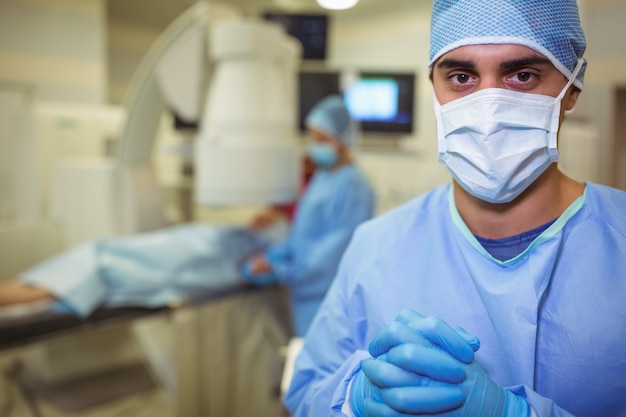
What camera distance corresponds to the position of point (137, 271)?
1.71m

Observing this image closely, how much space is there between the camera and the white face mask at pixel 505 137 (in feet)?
2.13

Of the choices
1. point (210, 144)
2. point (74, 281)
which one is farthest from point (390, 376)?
point (74, 281)

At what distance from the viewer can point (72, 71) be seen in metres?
2.75

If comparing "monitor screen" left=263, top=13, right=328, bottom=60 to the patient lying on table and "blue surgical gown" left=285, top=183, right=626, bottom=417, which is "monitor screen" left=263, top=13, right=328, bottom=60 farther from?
"blue surgical gown" left=285, top=183, right=626, bottom=417

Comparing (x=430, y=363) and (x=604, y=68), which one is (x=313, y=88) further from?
(x=430, y=363)

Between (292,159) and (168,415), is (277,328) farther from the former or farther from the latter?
(292,159)

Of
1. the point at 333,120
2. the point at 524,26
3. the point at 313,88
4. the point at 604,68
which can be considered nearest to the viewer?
the point at 524,26

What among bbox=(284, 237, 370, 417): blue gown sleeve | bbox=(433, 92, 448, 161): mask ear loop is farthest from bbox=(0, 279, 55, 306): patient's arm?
bbox=(433, 92, 448, 161): mask ear loop

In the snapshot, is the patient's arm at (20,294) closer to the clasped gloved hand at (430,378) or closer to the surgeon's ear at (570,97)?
the clasped gloved hand at (430,378)

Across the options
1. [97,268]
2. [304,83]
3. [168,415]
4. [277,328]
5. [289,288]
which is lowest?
[168,415]

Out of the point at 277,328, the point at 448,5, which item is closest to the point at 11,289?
the point at 277,328

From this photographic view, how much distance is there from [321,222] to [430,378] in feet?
5.15

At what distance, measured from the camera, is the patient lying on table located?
5.02 feet

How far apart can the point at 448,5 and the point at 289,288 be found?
60.0 inches
